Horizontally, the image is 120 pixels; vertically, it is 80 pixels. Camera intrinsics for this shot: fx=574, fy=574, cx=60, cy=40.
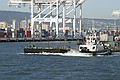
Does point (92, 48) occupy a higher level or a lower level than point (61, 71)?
higher

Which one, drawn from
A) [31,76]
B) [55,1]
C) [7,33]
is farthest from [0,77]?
[7,33]

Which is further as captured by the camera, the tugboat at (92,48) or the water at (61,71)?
the tugboat at (92,48)

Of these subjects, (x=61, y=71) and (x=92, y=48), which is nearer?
(x=61, y=71)

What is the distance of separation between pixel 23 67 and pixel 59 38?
243ft

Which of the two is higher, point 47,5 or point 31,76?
point 47,5

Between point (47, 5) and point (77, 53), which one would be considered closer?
point (77, 53)

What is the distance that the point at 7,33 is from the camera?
126625 mm

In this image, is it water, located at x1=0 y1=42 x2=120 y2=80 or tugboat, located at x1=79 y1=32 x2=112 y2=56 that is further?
tugboat, located at x1=79 y1=32 x2=112 y2=56

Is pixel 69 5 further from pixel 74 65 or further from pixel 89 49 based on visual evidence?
pixel 74 65

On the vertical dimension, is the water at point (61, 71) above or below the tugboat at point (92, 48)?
below

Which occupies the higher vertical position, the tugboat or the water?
the tugboat

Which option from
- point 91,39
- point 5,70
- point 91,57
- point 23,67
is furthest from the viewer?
point 91,39

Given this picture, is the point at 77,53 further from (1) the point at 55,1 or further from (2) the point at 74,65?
(1) the point at 55,1

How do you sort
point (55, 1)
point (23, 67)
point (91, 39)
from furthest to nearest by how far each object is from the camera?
point (55, 1) → point (91, 39) → point (23, 67)
